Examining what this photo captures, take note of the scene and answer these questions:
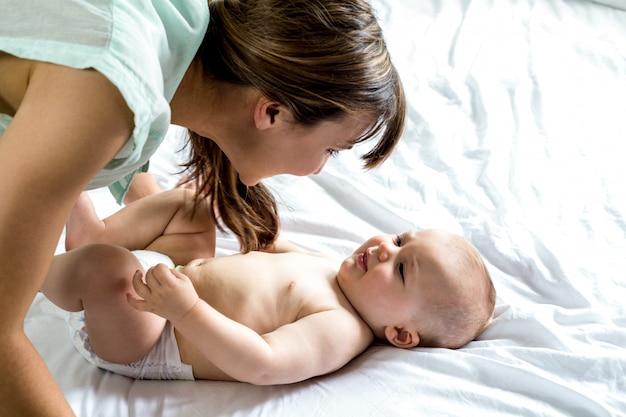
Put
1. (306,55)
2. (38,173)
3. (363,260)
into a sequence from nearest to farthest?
(38,173) → (306,55) → (363,260)

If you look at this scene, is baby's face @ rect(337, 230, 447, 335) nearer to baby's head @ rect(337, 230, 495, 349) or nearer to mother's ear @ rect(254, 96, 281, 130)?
baby's head @ rect(337, 230, 495, 349)

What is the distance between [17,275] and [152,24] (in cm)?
35

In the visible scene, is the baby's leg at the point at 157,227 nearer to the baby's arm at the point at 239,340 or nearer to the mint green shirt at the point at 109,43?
the baby's arm at the point at 239,340

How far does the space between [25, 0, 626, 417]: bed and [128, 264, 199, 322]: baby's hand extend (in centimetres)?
15

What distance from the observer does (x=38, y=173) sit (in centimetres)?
70

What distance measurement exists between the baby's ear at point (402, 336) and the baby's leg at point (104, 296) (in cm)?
39

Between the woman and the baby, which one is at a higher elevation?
the woman

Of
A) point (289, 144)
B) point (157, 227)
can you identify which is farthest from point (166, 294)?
point (157, 227)

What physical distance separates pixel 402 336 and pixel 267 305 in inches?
9.3

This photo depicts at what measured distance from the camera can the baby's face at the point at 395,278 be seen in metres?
1.21

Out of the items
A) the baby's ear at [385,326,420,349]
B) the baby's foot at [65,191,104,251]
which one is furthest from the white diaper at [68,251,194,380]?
the baby's ear at [385,326,420,349]

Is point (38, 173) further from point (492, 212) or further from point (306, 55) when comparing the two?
point (492, 212)

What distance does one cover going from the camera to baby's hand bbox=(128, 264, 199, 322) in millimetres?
1001

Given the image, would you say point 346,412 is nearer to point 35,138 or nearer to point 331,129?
point 331,129
